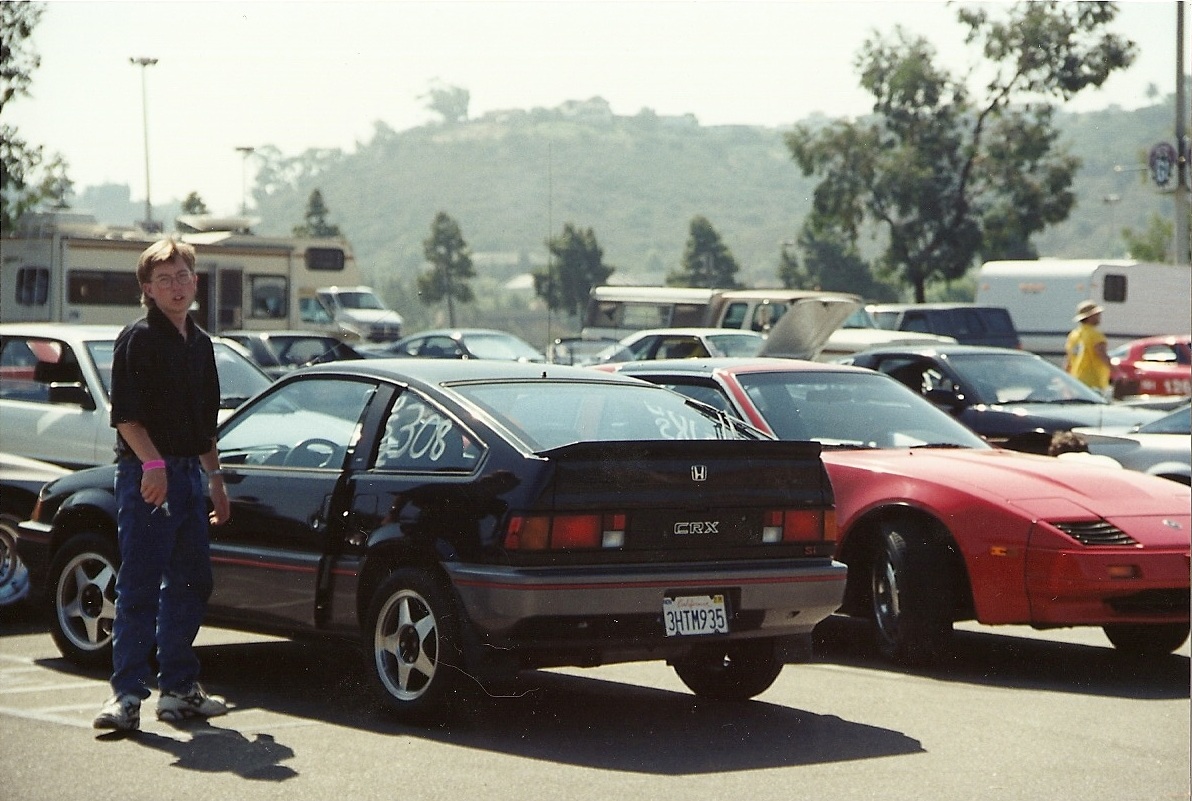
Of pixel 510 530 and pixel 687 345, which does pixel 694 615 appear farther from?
pixel 687 345

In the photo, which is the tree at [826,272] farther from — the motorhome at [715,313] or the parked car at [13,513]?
the parked car at [13,513]

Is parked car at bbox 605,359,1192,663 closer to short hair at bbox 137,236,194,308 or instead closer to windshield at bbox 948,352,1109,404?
short hair at bbox 137,236,194,308

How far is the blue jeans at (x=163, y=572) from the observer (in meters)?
6.75

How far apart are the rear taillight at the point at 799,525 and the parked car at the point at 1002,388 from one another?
6.56 m

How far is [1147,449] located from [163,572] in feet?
28.6

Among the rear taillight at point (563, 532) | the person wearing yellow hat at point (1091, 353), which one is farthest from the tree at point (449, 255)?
the rear taillight at point (563, 532)

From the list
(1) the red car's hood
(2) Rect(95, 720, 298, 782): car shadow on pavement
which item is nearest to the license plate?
(2) Rect(95, 720, 298, 782): car shadow on pavement

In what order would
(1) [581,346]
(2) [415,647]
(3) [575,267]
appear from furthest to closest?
(3) [575,267] < (1) [581,346] < (2) [415,647]

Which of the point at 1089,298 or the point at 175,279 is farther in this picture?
the point at 1089,298

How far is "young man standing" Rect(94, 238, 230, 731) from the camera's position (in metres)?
6.66

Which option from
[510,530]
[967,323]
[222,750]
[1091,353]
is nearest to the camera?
[222,750]

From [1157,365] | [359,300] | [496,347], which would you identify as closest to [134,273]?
[496,347]

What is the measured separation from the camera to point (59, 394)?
11242 mm

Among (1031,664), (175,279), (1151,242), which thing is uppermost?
(1151,242)
